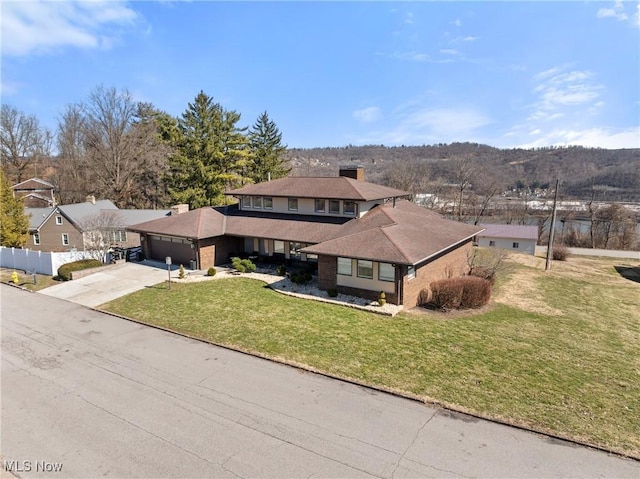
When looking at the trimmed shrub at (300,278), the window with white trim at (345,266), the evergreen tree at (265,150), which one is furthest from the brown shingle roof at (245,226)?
the evergreen tree at (265,150)

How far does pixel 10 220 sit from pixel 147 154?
2074 cm

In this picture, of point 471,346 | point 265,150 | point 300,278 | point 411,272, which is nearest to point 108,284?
point 300,278

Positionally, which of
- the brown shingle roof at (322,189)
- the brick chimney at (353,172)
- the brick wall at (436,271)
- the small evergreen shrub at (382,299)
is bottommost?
the small evergreen shrub at (382,299)

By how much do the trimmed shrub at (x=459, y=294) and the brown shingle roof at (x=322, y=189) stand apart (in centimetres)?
772

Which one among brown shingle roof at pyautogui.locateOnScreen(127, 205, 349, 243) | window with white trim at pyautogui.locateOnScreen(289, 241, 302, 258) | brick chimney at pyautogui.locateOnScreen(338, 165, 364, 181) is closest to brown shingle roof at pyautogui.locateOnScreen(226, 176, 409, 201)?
brown shingle roof at pyautogui.locateOnScreen(127, 205, 349, 243)

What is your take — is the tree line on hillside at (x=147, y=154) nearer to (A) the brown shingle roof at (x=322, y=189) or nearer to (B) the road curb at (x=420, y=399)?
(A) the brown shingle roof at (x=322, y=189)

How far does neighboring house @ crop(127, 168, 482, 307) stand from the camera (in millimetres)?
18797

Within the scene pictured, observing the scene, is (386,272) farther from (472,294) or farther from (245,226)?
(245,226)

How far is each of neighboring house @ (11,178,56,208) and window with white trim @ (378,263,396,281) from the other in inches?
1925

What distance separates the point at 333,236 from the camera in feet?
74.6

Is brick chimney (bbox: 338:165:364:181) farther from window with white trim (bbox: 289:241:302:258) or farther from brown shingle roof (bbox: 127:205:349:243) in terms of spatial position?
window with white trim (bbox: 289:241:302:258)

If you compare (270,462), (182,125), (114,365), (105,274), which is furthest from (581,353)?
(182,125)

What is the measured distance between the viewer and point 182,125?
44.9 meters

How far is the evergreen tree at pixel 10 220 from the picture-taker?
95.8 feet
